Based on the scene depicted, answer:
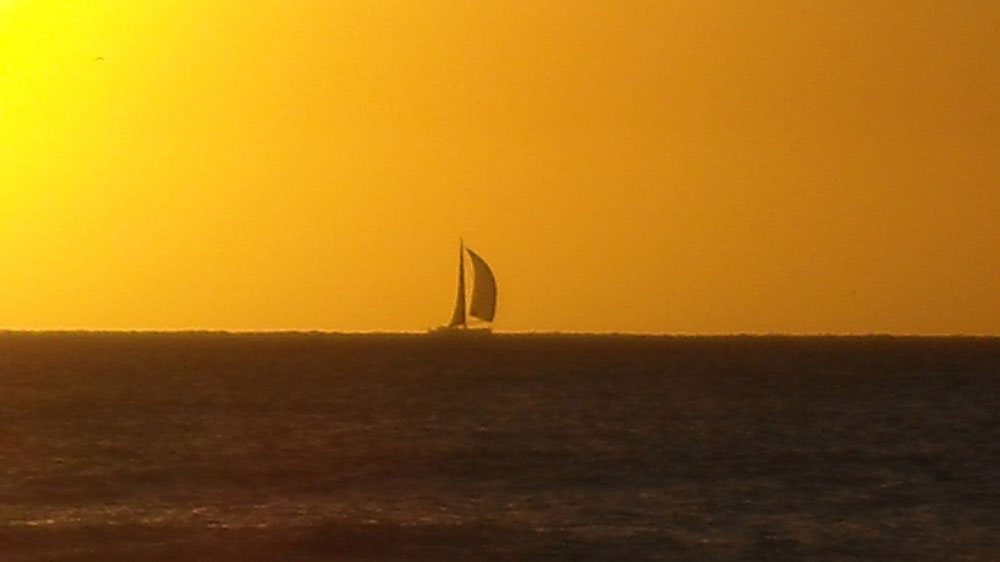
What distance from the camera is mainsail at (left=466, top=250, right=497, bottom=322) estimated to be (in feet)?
483

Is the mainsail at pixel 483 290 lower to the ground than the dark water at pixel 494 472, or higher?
higher

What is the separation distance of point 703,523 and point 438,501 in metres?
5.86

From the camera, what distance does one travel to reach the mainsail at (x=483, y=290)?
5792 inches

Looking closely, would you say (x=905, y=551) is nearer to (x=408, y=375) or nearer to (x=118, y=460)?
(x=118, y=460)

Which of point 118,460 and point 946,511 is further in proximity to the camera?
point 118,460

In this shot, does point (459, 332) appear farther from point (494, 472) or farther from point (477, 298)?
point (494, 472)

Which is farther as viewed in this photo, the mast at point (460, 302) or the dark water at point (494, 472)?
the mast at point (460, 302)

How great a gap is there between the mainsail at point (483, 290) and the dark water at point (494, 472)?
44.6 metres

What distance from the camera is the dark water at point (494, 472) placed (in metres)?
35.2

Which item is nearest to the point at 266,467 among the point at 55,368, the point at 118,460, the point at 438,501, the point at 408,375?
the point at 118,460

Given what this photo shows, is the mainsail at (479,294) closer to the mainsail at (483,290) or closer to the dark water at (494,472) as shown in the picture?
the mainsail at (483,290)

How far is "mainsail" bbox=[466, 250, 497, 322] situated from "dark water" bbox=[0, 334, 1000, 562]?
44.6m

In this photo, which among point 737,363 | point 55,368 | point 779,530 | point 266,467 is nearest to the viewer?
point 779,530

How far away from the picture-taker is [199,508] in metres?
39.7
